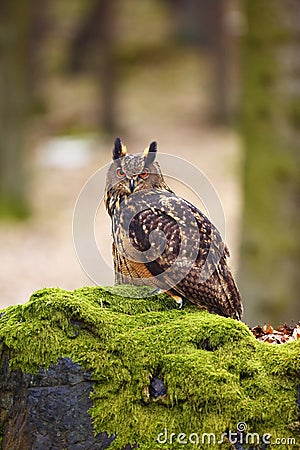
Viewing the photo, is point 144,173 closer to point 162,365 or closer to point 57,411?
point 162,365

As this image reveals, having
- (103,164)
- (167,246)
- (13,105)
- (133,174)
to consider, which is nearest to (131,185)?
(133,174)

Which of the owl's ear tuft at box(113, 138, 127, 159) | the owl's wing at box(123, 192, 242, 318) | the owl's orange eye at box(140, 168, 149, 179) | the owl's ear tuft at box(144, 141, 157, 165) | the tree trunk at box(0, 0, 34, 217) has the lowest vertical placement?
the owl's wing at box(123, 192, 242, 318)

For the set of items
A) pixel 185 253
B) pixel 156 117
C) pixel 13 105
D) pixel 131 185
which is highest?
pixel 156 117

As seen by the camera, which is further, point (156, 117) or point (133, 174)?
point (156, 117)

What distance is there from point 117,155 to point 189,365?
1473mm

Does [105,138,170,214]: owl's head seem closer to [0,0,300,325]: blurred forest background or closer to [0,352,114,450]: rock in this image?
[0,352,114,450]: rock

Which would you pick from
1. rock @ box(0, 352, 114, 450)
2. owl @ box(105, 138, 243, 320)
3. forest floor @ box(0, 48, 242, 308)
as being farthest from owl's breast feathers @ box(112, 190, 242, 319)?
forest floor @ box(0, 48, 242, 308)

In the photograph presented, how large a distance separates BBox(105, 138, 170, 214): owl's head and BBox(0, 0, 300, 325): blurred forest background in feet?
15.2

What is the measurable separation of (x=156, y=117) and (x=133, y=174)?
23.2 meters

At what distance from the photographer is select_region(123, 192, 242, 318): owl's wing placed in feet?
13.8

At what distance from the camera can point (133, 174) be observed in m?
4.41

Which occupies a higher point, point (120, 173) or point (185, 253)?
point (120, 173)

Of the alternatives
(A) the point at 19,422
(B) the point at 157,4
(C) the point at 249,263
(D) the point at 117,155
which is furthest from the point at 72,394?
(B) the point at 157,4

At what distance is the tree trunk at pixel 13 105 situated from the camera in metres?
16.1
